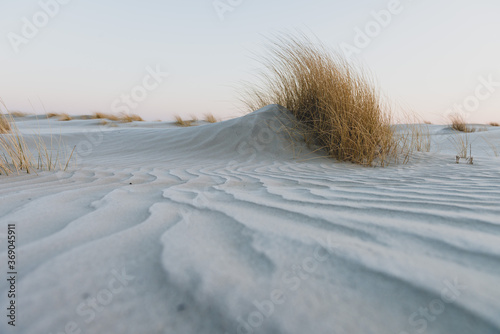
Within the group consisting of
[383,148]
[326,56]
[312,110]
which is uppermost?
[326,56]

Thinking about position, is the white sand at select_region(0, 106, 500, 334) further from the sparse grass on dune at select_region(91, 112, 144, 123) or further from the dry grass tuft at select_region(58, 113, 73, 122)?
the dry grass tuft at select_region(58, 113, 73, 122)

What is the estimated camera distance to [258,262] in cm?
74

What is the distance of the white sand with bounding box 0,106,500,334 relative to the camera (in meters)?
0.56

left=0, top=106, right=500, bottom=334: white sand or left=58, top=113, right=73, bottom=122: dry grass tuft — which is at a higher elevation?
left=58, top=113, right=73, bottom=122: dry grass tuft

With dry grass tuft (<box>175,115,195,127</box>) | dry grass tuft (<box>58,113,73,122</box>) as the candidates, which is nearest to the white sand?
dry grass tuft (<box>175,115,195,127</box>)

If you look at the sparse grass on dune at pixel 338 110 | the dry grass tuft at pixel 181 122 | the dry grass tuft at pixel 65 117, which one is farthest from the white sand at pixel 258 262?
the dry grass tuft at pixel 65 117

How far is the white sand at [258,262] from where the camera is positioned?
0.56 meters

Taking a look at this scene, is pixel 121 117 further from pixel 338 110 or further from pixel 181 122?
pixel 338 110

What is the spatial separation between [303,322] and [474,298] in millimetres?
A: 301

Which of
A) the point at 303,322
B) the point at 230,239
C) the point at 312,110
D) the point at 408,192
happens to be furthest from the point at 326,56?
the point at 303,322

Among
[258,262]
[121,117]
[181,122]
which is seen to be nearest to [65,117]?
[121,117]

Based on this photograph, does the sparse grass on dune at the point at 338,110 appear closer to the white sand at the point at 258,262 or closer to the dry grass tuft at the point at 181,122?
the white sand at the point at 258,262

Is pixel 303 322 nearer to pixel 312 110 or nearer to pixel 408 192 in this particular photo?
pixel 408 192

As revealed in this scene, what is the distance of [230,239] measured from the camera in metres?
0.88
